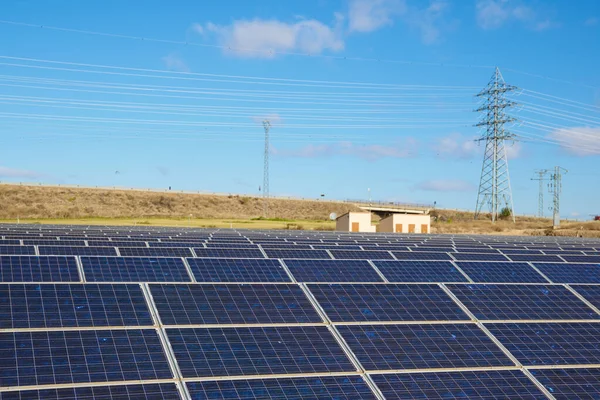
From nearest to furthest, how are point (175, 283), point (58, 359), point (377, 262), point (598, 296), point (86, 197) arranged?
point (58, 359) → point (175, 283) → point (598, 296) → point (377, 262) → point (86, 197)

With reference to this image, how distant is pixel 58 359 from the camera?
434 inches

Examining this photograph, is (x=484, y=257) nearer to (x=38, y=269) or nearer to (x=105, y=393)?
(x=38, y=269)

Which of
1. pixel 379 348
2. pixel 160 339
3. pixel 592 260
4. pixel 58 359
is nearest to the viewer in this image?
pixel 58 359

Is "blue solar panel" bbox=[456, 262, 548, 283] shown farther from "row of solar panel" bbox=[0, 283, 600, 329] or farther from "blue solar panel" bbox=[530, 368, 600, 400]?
"blue solar panel" bbox=[530, 368, 600, 400]

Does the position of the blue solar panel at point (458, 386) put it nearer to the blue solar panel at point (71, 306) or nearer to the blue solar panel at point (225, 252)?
the blue solar panel at point (71, 306)

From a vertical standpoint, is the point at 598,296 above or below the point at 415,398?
above

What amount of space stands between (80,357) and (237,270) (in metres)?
6.66

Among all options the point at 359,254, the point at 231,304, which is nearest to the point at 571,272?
the point at 359,254

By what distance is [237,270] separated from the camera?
57.3 ft

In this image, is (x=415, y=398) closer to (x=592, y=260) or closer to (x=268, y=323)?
(x=268, y=323)

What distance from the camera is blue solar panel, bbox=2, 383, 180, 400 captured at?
32.6ft

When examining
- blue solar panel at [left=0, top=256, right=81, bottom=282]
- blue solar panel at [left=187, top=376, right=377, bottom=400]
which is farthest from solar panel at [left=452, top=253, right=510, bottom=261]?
blue solar panel at [left=0, top=256, right=81, bottom=282]

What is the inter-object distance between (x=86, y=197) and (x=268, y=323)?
449 ft

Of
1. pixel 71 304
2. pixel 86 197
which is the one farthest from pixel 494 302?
pixel 86 197
